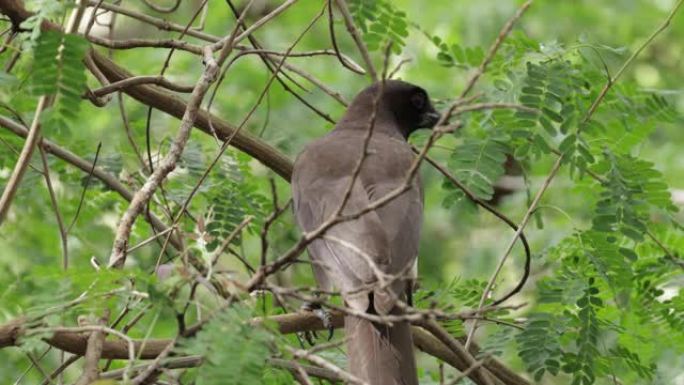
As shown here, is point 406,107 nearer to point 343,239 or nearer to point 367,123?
point 367,123

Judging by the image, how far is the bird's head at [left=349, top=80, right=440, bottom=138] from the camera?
5867 mm

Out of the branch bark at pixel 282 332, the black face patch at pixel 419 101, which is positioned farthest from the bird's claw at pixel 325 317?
the black face patch at pixel 419 101

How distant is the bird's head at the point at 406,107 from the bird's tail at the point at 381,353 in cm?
195

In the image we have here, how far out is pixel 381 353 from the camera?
3965 mm

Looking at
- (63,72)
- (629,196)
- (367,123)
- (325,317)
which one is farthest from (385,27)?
(63,72)

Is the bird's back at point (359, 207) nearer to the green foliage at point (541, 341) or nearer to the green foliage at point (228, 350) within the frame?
the green foliage at point (541, 341)

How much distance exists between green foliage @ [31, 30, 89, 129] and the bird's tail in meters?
1.18

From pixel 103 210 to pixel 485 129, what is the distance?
6.07 ft

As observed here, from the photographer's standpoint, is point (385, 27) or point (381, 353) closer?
point (381, 353)

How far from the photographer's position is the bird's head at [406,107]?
231 inches

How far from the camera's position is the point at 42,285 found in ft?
10.1

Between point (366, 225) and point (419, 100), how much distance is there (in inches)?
65.1

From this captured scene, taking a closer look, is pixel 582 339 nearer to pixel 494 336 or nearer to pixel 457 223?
pixel 494 336

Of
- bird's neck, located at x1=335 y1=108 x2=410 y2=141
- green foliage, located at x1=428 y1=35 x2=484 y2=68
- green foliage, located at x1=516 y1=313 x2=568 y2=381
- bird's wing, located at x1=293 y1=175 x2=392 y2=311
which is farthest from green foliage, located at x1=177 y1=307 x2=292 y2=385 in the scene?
bird's neck, located at x1=335 y1=108 x2=410 y2=141
